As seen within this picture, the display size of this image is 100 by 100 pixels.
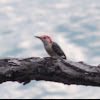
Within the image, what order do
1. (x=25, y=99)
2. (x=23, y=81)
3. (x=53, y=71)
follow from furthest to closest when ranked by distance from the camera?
(x=23, y=81) → (x=53, y=71) → (x=25, y=99)

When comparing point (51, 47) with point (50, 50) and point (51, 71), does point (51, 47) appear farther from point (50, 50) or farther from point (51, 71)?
point (51, 71)

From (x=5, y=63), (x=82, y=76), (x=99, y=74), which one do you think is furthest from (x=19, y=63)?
(x=99, y=74)

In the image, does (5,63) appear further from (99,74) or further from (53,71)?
(99,74)

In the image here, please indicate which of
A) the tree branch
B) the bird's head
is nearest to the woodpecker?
the bird's head

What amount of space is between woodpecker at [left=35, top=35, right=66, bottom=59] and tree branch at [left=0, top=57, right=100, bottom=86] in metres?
1.51

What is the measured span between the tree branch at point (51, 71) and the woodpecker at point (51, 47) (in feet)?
4.97

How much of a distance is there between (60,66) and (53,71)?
0.23 metres

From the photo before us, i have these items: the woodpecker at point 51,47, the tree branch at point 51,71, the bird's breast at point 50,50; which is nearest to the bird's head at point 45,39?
the woodpecker at point 51,47

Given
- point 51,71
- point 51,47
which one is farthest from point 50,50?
point 51,71

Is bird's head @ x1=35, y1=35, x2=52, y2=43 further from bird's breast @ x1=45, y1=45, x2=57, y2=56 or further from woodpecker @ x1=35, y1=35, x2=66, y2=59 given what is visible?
bird's breast @ x1=45, y1=45, x2=57, y2=56

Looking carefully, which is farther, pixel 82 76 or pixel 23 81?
pixel 23 81

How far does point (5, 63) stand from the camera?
6.06 meters

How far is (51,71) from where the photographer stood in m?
5.72

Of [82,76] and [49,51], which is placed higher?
[49,51]
